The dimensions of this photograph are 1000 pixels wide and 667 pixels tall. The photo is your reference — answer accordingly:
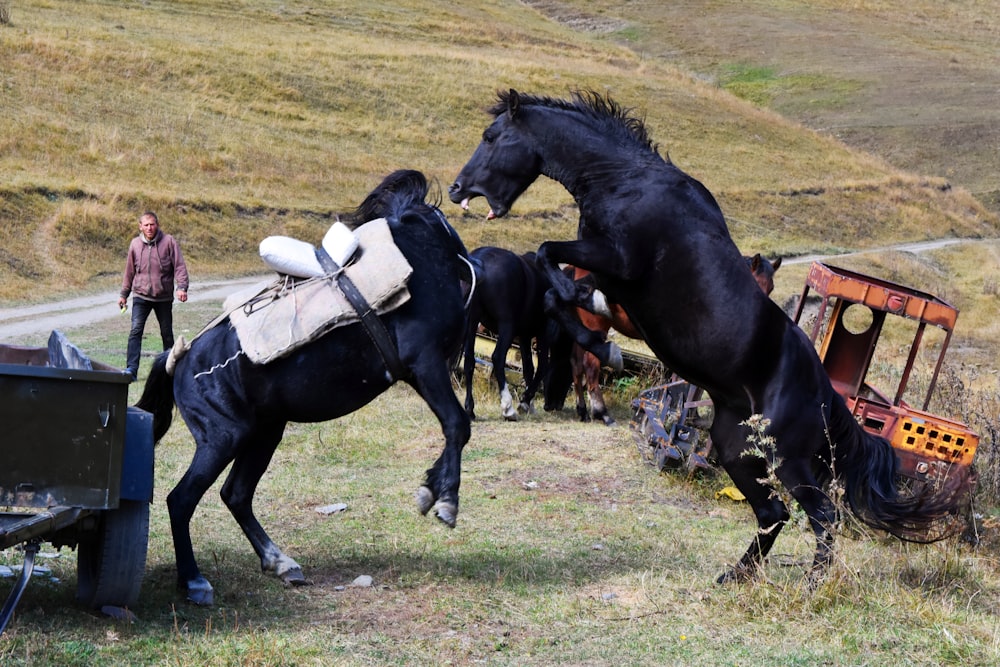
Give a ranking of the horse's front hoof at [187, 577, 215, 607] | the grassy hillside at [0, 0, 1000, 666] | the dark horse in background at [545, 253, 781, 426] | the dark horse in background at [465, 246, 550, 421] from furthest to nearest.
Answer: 1. the dark horse in background at [465, 246, 550, 421]
2. the dark horse in background at [545, 253, 781, 426]
3. the horse's front hoof at [187, 577, 215, 607]
4. the grassy hillside at [0, 0, 1000, 666]

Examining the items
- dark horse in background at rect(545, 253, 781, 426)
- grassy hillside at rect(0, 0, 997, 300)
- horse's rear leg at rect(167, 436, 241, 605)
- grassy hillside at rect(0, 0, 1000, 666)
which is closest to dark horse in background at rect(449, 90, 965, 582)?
grassy hillside at rect(0, 0, 1000, 666)

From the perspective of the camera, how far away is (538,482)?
9164 millimetres

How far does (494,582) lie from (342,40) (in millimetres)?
51342

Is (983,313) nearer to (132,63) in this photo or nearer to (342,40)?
(132,63)

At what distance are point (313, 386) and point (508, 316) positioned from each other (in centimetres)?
700

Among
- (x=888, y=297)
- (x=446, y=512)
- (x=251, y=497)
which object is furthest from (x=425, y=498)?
(x=888, y=297)

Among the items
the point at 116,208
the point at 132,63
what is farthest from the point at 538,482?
the point at 132,63

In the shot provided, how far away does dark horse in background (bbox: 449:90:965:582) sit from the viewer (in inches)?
243

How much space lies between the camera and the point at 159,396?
21.5 feet

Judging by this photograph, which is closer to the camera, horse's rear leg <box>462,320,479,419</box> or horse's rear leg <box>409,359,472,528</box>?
horse's rear leg <box>409,359,472,528</box>

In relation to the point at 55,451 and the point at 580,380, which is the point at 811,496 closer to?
the point at 55,451

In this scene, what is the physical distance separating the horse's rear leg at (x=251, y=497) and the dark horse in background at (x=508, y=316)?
5.94 m

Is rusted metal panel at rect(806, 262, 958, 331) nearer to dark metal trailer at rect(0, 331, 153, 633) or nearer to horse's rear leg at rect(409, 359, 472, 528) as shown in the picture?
horse's rear leg at rect(409, 359, 472, 528)

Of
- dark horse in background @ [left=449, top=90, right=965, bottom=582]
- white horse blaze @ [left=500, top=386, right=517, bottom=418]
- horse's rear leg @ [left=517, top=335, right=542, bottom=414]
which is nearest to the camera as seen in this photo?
dark horse in background @ [left=449, top=90, right=965, bottom=582]
